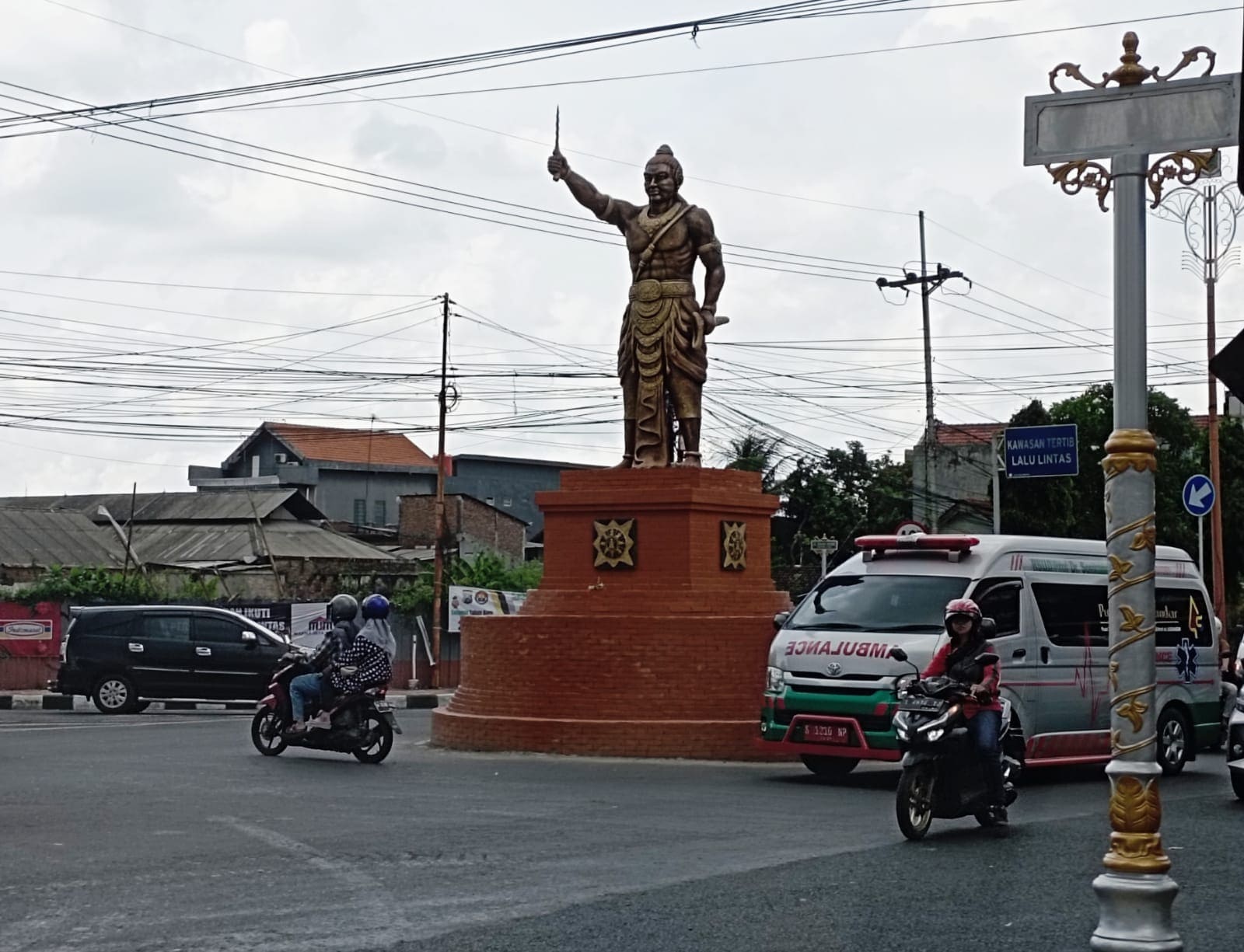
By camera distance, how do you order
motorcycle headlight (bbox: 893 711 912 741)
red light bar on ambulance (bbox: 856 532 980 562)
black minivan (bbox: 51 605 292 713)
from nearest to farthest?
motorcycle headlight (bbox: 893 711 912 741) → red light bar on ambulance (bbox: 856 532 980 562) → black minivan (bbox: 51 605 292 713)

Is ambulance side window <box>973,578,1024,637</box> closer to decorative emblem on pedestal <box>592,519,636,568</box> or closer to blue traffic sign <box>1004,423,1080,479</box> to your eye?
decorative emblem on pedestal <box>592,519,636,568</box>

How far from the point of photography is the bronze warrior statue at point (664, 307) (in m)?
20.5

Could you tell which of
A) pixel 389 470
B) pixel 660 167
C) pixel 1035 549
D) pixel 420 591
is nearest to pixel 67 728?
pixel 660 167

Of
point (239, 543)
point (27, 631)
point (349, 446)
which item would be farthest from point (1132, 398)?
point (349, 446)

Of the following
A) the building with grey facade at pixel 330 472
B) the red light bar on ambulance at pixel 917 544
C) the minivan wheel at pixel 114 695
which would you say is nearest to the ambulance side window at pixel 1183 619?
the red light bar on ambulance at pixel 917 544

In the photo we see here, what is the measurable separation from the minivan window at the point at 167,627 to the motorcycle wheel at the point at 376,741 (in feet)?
39.3

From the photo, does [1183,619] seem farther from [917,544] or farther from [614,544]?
[614,544]

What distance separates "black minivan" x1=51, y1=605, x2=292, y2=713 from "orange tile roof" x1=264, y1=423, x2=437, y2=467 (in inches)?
1628

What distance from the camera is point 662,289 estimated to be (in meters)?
20.5

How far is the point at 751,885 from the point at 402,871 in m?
1.96

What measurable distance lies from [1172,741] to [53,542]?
3940cm

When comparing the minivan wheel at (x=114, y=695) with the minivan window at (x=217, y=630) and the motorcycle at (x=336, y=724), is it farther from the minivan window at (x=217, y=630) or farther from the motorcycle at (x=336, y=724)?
the motorcycle at (x=336, y=724)

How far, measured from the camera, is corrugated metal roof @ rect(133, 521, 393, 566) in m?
51.0

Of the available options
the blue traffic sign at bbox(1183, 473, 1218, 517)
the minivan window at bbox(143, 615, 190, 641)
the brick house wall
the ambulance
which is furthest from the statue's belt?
the brick house wall
